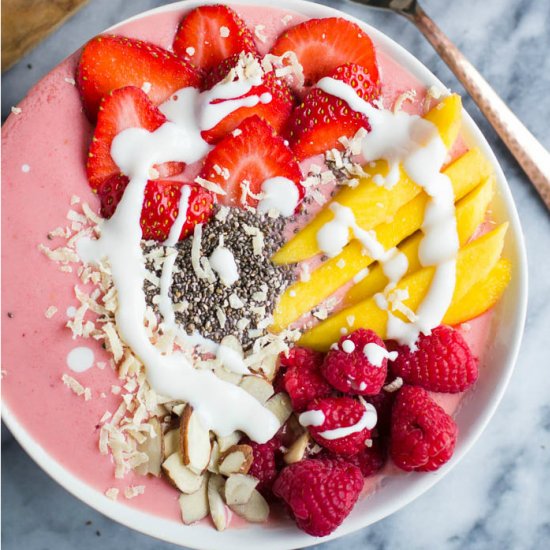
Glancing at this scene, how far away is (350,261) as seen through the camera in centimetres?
162

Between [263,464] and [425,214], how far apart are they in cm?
59

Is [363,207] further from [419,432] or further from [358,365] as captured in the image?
[419,432]

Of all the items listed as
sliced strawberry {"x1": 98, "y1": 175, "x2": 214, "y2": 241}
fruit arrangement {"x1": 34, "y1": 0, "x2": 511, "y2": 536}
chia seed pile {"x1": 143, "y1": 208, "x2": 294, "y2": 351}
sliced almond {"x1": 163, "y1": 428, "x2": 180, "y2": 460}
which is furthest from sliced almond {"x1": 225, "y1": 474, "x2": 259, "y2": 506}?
sliced strawberry {"x1": 98, "y1": 175, "x2": 214, "y2": 241}

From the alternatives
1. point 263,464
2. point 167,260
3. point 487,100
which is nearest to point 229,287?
point 167,260

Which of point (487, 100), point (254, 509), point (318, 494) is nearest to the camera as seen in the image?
point (318, 494)

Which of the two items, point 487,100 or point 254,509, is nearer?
point 254,509

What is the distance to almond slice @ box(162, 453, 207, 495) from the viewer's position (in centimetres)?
152

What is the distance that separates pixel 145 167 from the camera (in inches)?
60.2

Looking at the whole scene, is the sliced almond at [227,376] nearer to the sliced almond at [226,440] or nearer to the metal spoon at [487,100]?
the sliced almond at [226,440]

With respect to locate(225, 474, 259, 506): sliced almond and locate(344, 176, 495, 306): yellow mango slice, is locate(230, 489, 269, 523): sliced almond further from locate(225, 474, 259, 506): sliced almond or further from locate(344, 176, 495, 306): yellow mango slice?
locate(344, 176, 495, 306): yellow mango slice

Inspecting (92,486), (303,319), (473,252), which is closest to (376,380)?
(303,319)

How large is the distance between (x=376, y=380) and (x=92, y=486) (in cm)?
57

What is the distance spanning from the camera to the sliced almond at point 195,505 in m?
1.56

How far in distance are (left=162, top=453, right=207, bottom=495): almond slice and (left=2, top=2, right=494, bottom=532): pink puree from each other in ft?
0.22
